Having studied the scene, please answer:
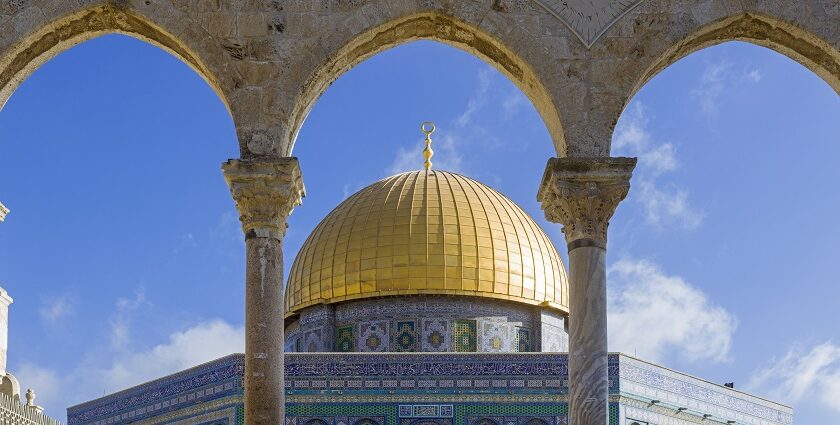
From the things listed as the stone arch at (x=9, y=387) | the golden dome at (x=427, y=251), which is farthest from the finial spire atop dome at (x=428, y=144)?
the stone arch at (x=9, y=387)

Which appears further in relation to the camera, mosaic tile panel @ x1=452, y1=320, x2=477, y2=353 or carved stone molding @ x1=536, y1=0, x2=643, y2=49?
mosaic tile panel @ x1=452, y1=320, x2=477, y2=353

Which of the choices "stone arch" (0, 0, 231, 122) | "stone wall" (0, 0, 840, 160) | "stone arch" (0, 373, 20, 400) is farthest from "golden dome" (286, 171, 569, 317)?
"stone arch" (0, 0, 231, 122)

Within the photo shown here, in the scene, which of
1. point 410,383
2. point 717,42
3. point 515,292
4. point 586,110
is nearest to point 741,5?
point 717,42

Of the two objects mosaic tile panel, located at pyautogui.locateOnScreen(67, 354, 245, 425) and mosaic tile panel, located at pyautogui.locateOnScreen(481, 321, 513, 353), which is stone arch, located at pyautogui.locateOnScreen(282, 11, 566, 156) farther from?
mosaic tile panel, located at pyautogui.locateOnScreen(481, 321, 513, 353)

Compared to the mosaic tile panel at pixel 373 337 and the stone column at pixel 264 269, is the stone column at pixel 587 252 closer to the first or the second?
the stone column at pixel 264 269

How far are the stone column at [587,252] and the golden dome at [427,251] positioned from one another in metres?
17.8

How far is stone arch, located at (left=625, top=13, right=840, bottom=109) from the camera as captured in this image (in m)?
13.0

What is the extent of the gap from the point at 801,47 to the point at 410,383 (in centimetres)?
1627

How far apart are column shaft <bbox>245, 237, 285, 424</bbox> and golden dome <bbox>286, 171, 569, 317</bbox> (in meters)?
18.1

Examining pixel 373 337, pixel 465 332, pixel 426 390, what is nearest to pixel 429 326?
pixel 465 332

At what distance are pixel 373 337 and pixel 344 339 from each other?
605mm

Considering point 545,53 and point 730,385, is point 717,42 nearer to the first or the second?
point 545,53

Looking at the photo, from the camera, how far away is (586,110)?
12.8 meters

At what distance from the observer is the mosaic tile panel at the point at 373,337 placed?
102ft
